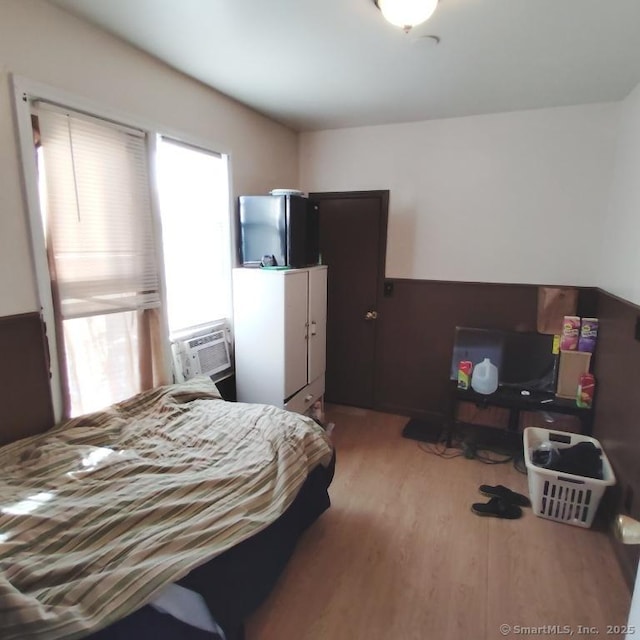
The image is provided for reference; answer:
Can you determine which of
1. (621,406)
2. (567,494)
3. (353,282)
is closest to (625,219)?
(621,406)

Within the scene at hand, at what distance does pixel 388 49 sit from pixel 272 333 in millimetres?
1767

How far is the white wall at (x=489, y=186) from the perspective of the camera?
275cm

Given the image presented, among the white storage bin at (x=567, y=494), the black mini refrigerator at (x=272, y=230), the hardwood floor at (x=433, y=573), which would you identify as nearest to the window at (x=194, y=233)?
the black mini refrigerator at (x=272, y=230)

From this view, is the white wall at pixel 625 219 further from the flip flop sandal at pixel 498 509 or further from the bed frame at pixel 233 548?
the bed frame at pixel 233 548

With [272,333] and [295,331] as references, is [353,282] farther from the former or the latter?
[272,333]

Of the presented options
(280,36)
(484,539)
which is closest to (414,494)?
(484,539)

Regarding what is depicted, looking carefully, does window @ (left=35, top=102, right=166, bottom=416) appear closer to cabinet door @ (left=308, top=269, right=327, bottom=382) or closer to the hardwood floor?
cabinet door @ (left=308, top=269, right=327, bottom=382)

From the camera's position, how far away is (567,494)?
7.02 ft

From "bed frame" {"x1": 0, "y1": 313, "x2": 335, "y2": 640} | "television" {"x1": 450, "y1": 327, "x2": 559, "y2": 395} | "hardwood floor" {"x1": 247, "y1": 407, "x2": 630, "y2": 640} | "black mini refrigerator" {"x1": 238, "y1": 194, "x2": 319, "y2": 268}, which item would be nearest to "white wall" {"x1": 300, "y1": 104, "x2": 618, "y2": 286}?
"television" {"x1": 450, "y1": 327, "x2": 559, "y2": 395}

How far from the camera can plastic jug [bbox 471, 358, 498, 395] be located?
2857 millimetres

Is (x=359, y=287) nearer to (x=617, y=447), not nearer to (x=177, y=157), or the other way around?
(x=177, y=157)

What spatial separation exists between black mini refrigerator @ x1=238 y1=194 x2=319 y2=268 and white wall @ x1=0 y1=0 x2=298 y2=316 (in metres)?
0.45

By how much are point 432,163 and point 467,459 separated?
7.58 ft

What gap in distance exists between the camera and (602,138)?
8.73 ft
